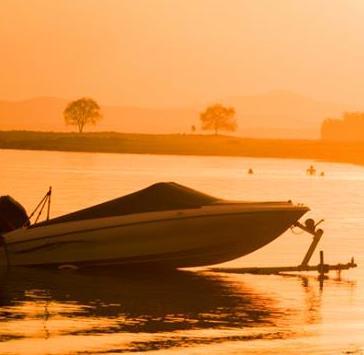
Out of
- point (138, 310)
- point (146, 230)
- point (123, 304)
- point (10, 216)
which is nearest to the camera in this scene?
point (138, 310)

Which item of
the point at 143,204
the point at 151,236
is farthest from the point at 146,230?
the point at 143,204

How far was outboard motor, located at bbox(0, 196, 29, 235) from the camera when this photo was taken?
1037 inches

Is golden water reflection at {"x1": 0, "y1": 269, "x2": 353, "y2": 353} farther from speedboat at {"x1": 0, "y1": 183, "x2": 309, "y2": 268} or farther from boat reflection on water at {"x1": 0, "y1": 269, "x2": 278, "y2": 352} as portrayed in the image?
speedboat at {"x1": 0, "y1": 183, "x2": 309, "y2": 268}

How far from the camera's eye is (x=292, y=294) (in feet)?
78.1

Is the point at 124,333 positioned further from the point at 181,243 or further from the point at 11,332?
the point at 181,243

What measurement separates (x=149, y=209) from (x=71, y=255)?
1.86 metres

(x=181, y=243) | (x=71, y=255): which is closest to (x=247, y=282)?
(x=181, y=243)

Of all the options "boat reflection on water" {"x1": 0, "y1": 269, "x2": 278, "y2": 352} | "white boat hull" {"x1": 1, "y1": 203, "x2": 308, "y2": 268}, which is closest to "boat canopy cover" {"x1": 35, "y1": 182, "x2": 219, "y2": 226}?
"white boat hull" {"x1": 1, "y1": 203, "x2": 308, "y2": 268}

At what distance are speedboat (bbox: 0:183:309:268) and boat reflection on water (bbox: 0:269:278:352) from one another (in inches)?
16.2

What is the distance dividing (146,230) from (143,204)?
53 cm

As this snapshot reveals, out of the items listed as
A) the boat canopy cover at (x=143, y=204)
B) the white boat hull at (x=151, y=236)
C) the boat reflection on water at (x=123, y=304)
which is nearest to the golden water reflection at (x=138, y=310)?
the boat reflection on water at (x=123, y=304)

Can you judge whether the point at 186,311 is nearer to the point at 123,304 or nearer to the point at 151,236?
the point at 123,304

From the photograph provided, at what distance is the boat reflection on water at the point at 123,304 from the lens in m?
19.1

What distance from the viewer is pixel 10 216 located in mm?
26531
